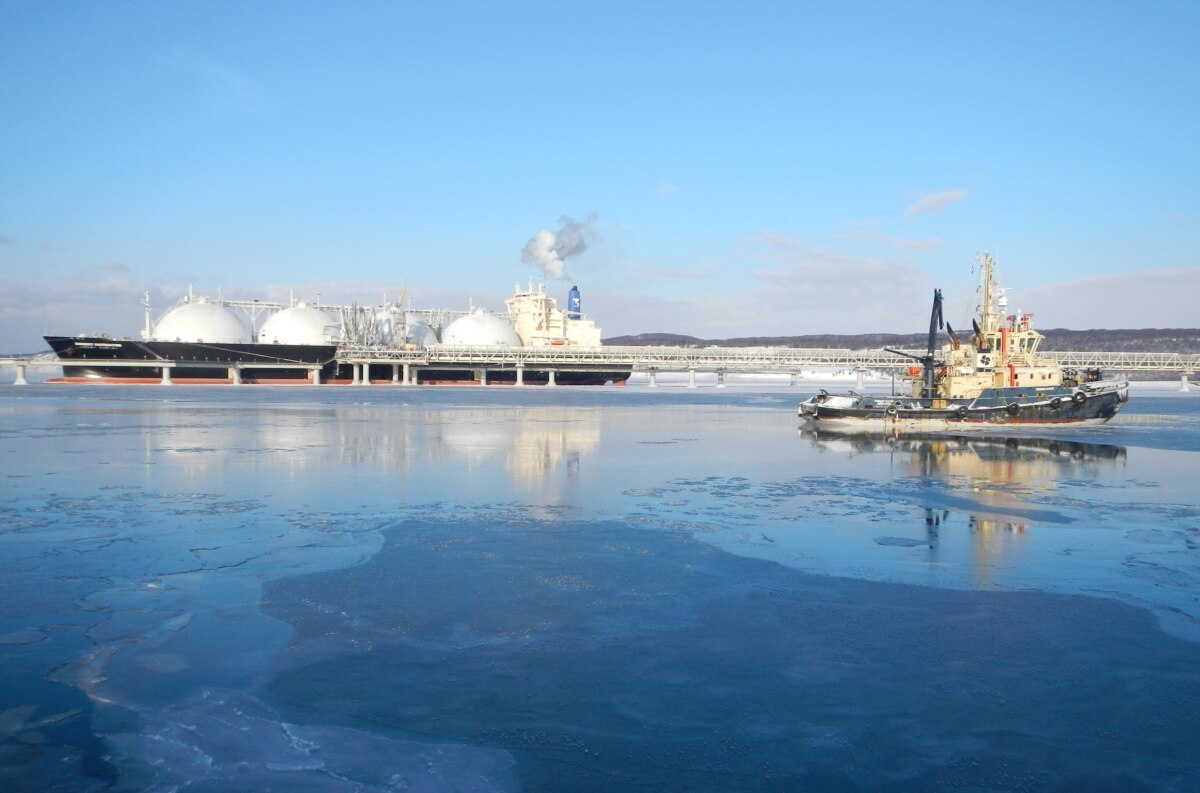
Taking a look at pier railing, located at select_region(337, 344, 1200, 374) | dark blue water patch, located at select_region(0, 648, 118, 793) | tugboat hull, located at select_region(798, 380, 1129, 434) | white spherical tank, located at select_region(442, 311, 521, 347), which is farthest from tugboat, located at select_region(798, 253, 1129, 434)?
white spherical tank, located at select_region(442, 311, 521, 347)

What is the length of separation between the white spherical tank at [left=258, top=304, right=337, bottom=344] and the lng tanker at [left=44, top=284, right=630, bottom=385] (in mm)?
97

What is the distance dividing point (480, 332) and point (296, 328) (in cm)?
1807

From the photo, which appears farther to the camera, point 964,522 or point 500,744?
point 964,522

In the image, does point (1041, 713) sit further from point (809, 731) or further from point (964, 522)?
point (964, 522)

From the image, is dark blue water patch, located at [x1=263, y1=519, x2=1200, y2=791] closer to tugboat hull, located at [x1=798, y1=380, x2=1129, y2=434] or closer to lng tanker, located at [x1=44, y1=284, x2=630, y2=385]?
tugboat hull, located at [x1=798, y1=380, x2=1129, y2=434]

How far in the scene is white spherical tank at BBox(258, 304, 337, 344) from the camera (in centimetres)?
8406

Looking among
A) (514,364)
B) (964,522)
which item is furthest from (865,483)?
(514,364)

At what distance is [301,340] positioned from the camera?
3305 inches

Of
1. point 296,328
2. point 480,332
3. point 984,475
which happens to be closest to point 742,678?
point 984,475

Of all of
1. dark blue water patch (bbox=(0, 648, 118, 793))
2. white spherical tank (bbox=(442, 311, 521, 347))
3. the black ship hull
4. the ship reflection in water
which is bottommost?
the ship reflection in water

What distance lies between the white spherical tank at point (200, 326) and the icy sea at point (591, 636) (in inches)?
2621

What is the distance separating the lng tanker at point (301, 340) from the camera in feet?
240

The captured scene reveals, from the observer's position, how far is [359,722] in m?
5.72

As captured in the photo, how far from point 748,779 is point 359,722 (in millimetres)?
2536
